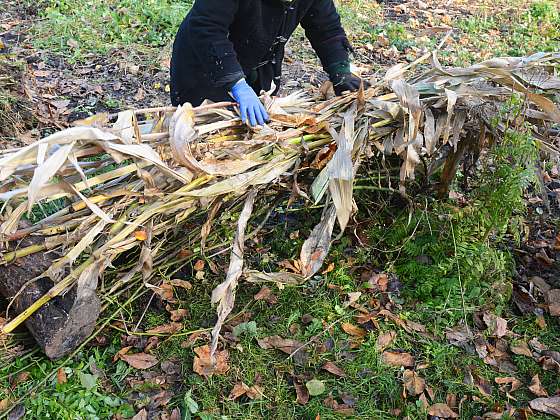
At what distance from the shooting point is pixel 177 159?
213cm

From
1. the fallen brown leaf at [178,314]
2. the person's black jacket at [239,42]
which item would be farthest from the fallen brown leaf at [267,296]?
the person's black jacket at [239,42]

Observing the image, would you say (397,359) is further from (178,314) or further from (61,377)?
(61,377)

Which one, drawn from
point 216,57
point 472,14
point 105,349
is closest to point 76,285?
point 105,349

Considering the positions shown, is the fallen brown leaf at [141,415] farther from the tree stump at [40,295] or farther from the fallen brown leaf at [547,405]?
the fallen brown leaf at [547,405]

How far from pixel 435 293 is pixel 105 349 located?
5.06ft

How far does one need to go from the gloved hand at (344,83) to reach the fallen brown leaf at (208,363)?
1409 mm

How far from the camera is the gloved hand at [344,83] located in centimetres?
294

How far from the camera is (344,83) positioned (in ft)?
9.67

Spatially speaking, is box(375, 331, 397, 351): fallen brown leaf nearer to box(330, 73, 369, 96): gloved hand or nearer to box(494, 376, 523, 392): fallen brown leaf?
box(494, 376, 523, 392): fallen brown leaf

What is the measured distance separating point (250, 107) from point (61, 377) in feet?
4.36

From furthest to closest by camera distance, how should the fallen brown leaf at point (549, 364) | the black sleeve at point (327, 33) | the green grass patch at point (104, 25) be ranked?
1. the green grass patch at point (104, 25)
2. the black sleeve at point (327, 33)
3. the fallen brown leaf at point (549, 364)

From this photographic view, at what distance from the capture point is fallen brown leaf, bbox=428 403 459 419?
2.34 metres

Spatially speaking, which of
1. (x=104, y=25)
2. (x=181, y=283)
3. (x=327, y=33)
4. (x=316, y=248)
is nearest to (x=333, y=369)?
(x=316, y=248)

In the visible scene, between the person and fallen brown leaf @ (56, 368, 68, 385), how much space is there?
4.12ft
